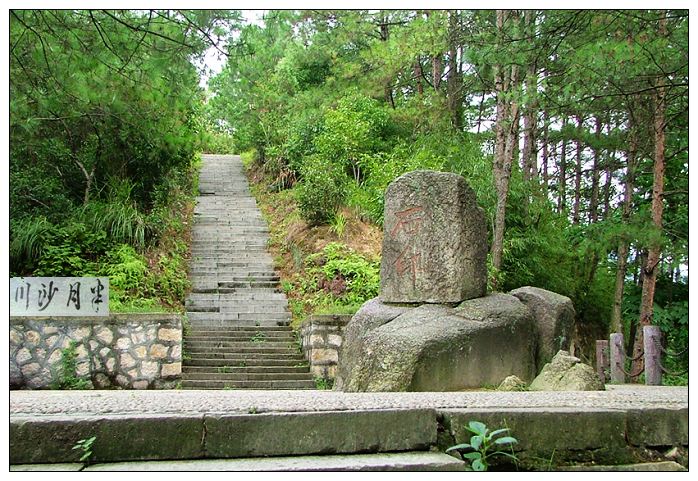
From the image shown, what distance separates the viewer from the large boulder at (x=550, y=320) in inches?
209

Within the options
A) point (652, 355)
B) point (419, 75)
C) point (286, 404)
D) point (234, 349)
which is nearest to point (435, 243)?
point (419, 75)

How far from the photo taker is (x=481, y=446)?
260 centimetres

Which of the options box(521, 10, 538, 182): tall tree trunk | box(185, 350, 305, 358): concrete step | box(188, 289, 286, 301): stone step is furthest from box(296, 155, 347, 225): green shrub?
box(521, 10, 538, 182): tall tree trunk

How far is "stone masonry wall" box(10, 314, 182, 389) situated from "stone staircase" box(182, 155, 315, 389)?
0.31m

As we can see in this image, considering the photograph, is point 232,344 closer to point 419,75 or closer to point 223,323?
point 223,323

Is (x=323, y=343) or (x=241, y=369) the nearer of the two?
(x=241, y=369)

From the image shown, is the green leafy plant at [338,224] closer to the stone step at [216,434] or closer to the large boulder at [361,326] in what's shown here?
the large boulder at [361,326]

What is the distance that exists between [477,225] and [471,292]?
548 millimetres

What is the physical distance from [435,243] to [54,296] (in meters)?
3.02

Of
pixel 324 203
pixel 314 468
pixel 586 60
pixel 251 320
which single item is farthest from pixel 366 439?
pixel 324 203

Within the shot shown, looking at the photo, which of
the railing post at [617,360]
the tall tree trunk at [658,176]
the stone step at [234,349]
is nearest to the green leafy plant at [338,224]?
the stone step at [234,349]

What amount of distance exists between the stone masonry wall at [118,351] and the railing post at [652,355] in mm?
4049

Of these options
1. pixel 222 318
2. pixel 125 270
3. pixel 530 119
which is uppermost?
pixel 530 119
